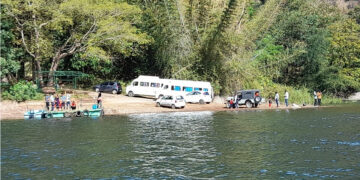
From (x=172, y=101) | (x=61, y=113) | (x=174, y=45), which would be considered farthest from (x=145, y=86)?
(x=61, y=113)

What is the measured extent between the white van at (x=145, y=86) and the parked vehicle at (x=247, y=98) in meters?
9.05

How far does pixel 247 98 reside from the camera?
53.0 metres

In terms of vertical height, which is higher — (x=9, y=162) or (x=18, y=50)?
(x=18, y=50)

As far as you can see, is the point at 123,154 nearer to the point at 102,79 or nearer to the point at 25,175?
the point at 25,175

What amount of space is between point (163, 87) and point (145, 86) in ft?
8.33

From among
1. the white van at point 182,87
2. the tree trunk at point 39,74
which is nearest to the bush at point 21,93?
the tree trunk at point 39,74

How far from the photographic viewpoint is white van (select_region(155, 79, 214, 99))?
54719 mm

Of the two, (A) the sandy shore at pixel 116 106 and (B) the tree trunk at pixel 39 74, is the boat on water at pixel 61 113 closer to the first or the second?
(A) the sandy shore at pixel 116 106

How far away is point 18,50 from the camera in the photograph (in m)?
51.3

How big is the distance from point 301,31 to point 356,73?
32.6 feet

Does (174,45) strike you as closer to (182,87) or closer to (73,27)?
(182,87)

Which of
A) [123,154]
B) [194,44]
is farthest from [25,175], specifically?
[194,44]

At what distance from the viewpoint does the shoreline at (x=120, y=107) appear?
46062 mm

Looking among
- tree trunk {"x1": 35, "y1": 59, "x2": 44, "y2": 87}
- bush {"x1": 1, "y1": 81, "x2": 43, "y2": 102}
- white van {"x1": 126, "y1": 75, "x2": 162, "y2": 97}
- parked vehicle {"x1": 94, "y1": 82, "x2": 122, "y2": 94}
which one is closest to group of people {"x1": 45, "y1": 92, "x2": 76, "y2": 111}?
bush {"x1": 1, "y1": 81, "x2": 43, "y2": 102}
